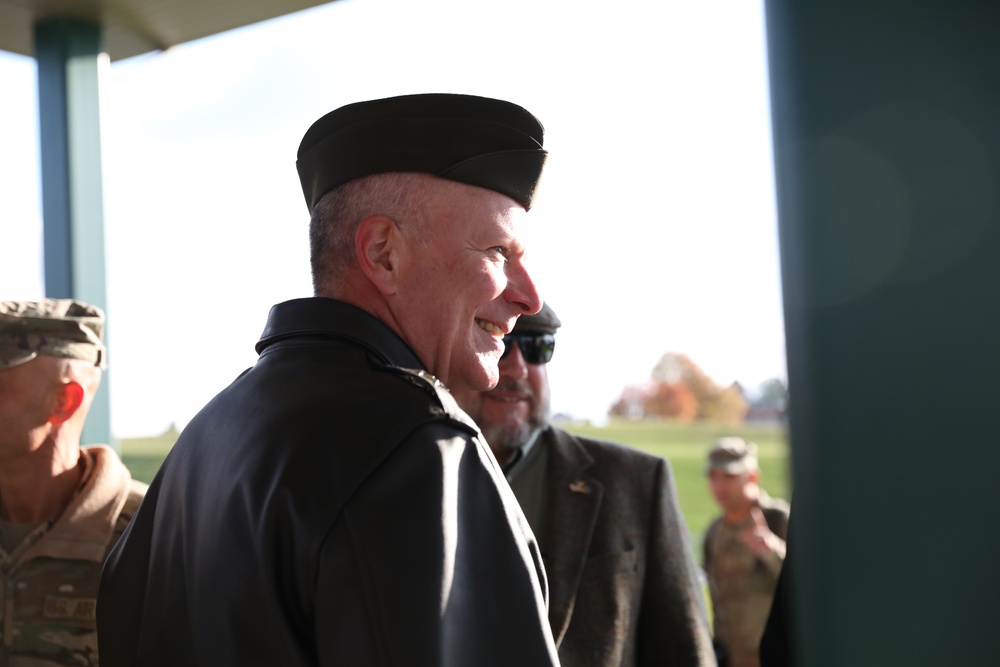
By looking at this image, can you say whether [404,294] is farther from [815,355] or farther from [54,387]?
[54,387]

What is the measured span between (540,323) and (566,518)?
1.95ft

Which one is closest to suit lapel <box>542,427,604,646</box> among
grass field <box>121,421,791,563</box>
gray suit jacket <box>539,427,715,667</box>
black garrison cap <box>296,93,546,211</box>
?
gray suit jacket <box>539,427,715,667</box>

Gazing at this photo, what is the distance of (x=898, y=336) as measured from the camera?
60.8 inches

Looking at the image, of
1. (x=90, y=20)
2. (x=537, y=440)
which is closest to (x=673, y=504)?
(x=537, y=440)

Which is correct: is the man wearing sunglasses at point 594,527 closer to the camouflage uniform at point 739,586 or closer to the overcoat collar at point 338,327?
the overcoat collar at point 338,327

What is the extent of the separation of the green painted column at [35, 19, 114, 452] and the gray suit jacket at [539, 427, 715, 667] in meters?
2.21

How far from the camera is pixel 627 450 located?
320 centimetres

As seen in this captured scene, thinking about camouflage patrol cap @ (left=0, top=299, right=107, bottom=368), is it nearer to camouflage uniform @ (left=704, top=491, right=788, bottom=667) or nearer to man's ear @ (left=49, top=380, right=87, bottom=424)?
man's ear @ (left=49, top=380, right=87, bottom=424)

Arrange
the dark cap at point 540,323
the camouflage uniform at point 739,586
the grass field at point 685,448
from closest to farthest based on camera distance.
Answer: the dark cap at point 540,323
the camouflage uniform at point 739,586
the grass field at point 685,448

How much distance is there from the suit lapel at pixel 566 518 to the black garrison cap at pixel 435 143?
1.58 metres

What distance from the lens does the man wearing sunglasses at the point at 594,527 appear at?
2.81 m

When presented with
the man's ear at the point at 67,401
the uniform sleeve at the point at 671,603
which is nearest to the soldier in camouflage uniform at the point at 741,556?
the uniform sleeve at the point at 671,603

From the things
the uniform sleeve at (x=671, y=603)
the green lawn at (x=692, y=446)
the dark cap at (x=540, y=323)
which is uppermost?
the dark cap at (x=540, y=323)

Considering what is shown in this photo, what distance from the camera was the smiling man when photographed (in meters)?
1.10
